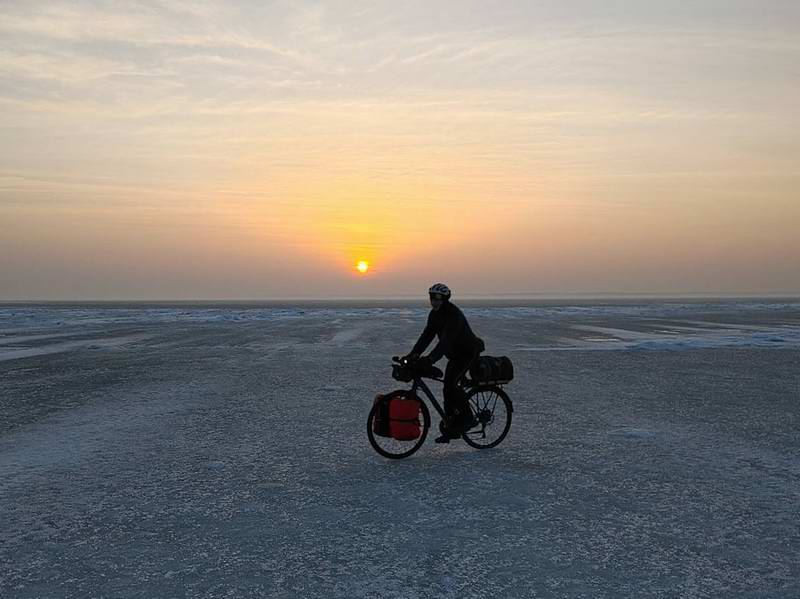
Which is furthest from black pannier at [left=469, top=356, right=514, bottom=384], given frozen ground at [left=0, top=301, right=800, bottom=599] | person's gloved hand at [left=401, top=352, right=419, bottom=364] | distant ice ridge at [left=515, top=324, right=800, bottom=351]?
distant ice ridge at [left=515, top=324, right=800, bottom=351]

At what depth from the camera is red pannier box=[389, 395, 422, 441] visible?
28.5 ft

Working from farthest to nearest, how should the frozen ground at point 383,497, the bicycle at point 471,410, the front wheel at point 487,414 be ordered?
the front wheel at point 487,414 < the bicycle at point 471,410 < the frozen ground at point 383,497

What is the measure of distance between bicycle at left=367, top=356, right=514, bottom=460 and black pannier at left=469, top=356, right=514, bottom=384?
0.48ft

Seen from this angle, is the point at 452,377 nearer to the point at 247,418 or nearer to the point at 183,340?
the point at 247,418

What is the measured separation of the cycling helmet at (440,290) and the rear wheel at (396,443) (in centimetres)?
150

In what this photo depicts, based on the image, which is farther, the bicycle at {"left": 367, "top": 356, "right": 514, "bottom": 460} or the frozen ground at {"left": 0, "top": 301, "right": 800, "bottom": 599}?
the bicycle at {"left": 367, "top": 356, "right": 514, "bottom": 460}

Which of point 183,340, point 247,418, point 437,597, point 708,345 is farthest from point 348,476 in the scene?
point 183,340

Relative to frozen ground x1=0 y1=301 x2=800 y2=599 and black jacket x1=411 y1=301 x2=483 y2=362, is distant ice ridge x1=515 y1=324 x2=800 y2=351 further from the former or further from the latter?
black jacket x1=411 y1=301 x2=483 y2=362

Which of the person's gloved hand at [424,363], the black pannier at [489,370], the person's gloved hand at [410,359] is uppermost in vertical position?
the person's gloved hand at [410,359]

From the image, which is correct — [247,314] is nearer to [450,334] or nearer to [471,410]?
[471,410]

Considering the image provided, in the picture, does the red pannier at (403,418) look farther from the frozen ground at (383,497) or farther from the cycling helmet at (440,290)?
the cycling helmet at (440,290)

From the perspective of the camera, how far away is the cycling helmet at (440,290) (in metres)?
8.60

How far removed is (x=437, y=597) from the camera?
15.1 ft

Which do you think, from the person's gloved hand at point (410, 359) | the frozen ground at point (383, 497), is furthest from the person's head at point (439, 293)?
the frozen ground at point (383, 497)
